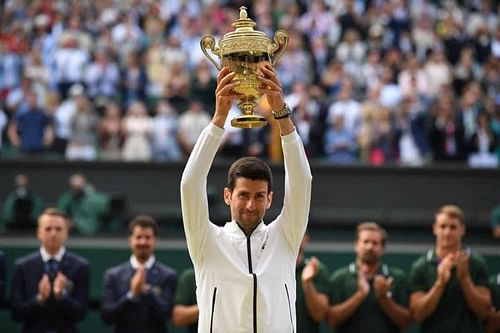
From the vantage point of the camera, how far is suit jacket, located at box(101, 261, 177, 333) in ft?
32.8

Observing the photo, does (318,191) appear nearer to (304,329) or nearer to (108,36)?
(108,36)

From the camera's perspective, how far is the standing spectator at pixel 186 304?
980cm

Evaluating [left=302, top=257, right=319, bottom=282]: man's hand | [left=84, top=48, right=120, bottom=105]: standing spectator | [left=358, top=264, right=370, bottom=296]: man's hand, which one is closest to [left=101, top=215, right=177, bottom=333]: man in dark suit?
[left=302, top=257, right=319, bottom=282]: man's hand

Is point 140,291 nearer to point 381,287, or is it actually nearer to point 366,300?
point 366,300

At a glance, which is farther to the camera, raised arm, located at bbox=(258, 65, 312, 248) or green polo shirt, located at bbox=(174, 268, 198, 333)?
green polo shirt, located at bbox=(174, 268, 198, 333)

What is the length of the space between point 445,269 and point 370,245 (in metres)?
0.74

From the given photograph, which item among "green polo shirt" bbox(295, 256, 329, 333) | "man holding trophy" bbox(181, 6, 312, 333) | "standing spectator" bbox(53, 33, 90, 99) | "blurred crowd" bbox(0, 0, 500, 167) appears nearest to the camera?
"man holding trophy" bbox(181, 6, 312, 333)

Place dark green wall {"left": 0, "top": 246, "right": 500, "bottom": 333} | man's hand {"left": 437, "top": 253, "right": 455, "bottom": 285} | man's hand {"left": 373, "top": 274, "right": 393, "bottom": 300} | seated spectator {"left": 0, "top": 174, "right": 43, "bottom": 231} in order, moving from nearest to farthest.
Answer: man's hand {"left": 437, "top": 253, "right": 455, "bottom": 285}
man's hand {"left": 373, "top": 274, "right": 393, "bottom": 300}
dark green wall {"left": 0, "top": 246, "right": 500, "bottom": 333}
seated spectator {"left": 0, "top": 174, "right": 43, "bottom": 231}

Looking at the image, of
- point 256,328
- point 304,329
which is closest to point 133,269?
point 304,329

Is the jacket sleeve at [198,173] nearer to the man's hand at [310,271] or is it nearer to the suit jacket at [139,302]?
the man's hand at [310,271]

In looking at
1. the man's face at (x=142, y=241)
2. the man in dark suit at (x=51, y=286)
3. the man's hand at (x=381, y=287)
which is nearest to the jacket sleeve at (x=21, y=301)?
the man in dark suit at (x=51, y=286)

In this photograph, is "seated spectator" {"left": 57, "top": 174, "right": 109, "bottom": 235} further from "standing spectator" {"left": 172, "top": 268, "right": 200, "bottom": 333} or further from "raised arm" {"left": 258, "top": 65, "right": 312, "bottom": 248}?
"raised arm" {"left": 258, "top": 65, "right": 312, "bottom": 248}

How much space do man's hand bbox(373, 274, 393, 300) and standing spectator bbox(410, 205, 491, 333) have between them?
1.00 feet

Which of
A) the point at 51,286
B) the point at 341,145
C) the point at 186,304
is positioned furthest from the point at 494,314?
the point at 341,145
